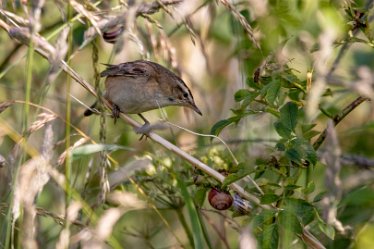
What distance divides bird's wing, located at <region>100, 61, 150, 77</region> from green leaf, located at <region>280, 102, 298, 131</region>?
1.56 m

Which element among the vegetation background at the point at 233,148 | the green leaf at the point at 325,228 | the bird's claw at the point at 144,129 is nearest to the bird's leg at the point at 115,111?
the vegetation background at the point at 233,148

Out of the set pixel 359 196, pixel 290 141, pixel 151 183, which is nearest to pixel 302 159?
pixel 290 141

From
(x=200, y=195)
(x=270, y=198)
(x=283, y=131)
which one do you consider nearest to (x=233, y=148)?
(x=200, y=195)

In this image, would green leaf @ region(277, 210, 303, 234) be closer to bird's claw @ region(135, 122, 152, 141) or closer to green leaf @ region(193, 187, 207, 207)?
green leaf @ region(193, 187, 207, 207)

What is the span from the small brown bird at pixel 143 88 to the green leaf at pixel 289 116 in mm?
1304

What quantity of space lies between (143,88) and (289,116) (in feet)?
5.37

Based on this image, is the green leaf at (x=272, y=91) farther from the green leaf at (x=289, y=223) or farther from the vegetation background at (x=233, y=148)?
the green leaf at (x=289, y=223)

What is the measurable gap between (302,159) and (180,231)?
2.53m

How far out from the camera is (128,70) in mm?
4234

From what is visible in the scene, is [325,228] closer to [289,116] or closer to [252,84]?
[289,116]

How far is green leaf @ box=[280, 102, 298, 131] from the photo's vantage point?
2700mm

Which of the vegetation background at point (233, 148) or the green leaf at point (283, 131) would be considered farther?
the green leaf at point (283, 131)

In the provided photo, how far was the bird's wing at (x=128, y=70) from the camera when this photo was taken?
4175mm

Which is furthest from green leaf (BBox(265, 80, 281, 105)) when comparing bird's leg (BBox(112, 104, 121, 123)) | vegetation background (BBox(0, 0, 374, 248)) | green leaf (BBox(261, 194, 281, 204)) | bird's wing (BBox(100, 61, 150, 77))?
bird's wing (BBox(100, 61, 150, 77))
